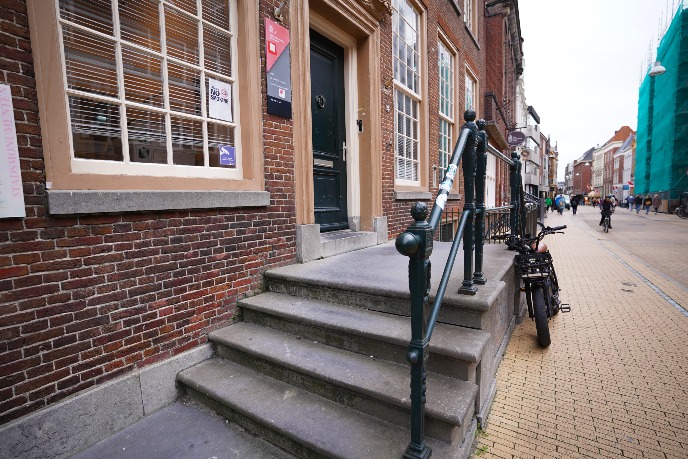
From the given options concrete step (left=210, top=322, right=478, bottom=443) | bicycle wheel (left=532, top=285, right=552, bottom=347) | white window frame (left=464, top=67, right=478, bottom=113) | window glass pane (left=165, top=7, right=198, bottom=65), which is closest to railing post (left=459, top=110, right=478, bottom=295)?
concrete step (left=210, top=322, right=478, bottom=443)

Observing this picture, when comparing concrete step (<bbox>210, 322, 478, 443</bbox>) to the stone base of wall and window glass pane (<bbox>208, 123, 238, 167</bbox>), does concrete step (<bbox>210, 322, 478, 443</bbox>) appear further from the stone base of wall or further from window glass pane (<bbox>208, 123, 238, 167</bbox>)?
window glass pane (<bbox>208, 123, 238, 167</bbox>)

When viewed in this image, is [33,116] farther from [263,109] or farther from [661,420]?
[661,420]

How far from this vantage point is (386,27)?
216 inches

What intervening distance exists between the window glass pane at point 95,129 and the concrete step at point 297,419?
5.81 ft

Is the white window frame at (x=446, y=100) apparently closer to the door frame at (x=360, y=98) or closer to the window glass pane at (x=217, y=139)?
the door frame at (x=360, y=98)

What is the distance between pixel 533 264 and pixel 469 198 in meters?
1.72

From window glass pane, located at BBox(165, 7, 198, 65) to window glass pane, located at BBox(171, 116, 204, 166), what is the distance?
531 mm

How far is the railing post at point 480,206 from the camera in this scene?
8.84 feet

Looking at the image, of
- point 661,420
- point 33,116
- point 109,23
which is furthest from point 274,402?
point 109,23

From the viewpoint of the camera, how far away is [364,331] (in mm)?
2443

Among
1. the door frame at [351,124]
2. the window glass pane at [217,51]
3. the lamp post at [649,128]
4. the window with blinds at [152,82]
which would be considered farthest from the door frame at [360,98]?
the lamp post at [649,128]

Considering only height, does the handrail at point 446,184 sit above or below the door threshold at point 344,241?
above

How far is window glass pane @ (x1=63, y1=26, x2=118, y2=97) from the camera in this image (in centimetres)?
231

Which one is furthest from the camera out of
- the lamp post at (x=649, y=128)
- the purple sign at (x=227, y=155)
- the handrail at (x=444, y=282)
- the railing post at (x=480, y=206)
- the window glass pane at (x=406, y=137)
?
the lamp post at (x=649, y=128)
